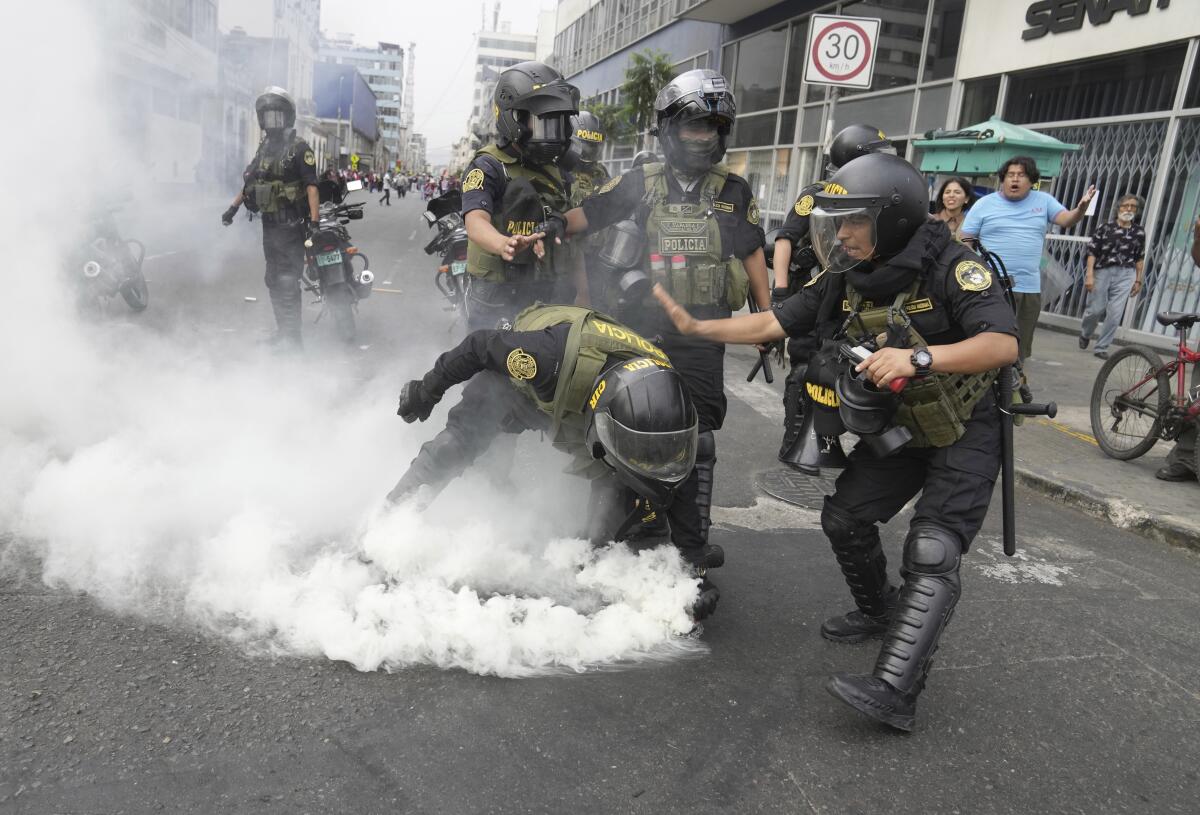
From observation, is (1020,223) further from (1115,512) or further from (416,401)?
(416,401)

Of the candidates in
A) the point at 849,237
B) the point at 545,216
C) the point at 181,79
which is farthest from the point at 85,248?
the point at 849,237

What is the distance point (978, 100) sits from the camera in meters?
12.7

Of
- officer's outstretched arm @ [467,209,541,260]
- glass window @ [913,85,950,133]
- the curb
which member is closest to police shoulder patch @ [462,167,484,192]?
officer's outstretched arm @ [467,209,541,260]

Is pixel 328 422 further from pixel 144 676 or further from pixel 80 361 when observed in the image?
pixel 144 676

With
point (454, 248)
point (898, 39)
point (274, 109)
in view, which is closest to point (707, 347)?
point (454, 248)

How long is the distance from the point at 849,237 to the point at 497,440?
5.63 feet

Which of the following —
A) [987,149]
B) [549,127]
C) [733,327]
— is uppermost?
[987,149]

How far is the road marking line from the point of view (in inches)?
237

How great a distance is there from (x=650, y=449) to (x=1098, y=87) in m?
10.7

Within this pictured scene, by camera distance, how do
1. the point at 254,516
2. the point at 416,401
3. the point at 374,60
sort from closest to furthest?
the point at 416,401 → the point at 254,516 → the point at 374,60

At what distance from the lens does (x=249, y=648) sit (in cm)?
258

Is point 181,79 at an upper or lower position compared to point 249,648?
upper

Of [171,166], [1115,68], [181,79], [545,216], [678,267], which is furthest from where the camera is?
[1115,68]

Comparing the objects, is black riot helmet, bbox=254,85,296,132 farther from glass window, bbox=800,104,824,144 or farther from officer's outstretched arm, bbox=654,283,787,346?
glass window, bbox=800,104,824,144
